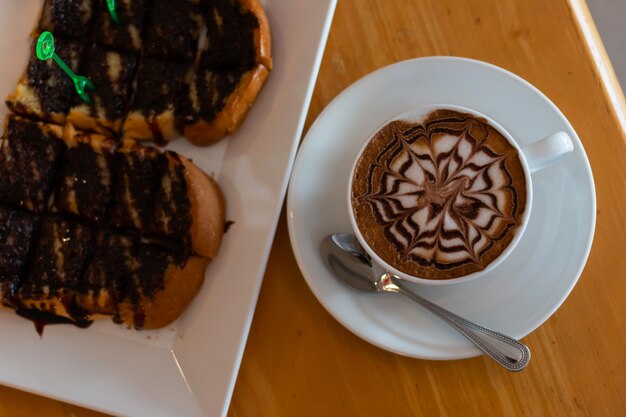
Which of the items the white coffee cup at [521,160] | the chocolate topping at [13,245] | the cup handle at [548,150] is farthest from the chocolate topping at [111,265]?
the cup handle at [548,150]

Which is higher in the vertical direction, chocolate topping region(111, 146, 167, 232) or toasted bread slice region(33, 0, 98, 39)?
toasted bread slice region(33, 0, 98, 39)

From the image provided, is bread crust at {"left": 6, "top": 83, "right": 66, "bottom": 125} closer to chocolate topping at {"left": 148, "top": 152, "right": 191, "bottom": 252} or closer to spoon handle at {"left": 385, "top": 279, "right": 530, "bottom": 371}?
chocolate topping at {"left": 148, "top": 152, "right": 191, "bottom": 252}

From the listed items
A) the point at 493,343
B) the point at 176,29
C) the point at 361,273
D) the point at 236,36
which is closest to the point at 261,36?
the point at 236,36

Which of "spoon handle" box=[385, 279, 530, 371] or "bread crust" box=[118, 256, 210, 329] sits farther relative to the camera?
"bread crust" box=[118, 256, 210, 329]

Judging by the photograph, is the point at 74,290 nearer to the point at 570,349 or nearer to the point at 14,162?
the point at 14,162

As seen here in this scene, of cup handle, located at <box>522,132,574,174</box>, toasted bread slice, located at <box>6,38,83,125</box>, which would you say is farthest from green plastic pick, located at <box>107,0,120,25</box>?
cup handle, located at <box>522,132,574,174</box>

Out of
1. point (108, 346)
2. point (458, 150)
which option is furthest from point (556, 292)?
point (108, 346)
